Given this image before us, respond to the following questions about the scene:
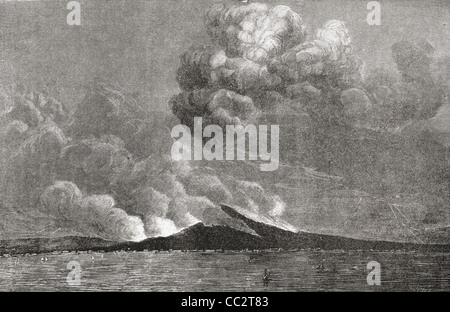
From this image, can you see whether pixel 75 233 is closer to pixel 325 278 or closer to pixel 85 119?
pixel 85 119

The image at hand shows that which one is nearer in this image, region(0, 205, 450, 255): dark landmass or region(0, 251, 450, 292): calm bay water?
region(0, 251, 450, 292): calm bay water

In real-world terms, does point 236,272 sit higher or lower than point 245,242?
lower

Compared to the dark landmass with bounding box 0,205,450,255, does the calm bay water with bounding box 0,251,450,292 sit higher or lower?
lower

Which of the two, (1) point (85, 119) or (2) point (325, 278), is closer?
(2) point (325, 278)

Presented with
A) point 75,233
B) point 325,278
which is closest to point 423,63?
point 325,278

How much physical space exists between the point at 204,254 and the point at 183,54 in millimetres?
4050

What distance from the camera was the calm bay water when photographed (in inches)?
421

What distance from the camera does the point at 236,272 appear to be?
10.8 metres

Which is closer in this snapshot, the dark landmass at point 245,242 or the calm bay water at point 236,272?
the calm bay water at point 236,272

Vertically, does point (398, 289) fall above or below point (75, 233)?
below

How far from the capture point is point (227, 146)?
1113 cm

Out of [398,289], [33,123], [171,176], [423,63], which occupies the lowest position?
[398,289]

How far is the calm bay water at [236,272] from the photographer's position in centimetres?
1070

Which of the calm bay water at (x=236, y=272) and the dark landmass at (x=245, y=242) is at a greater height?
the dark landmass at (x=245, y=242)
